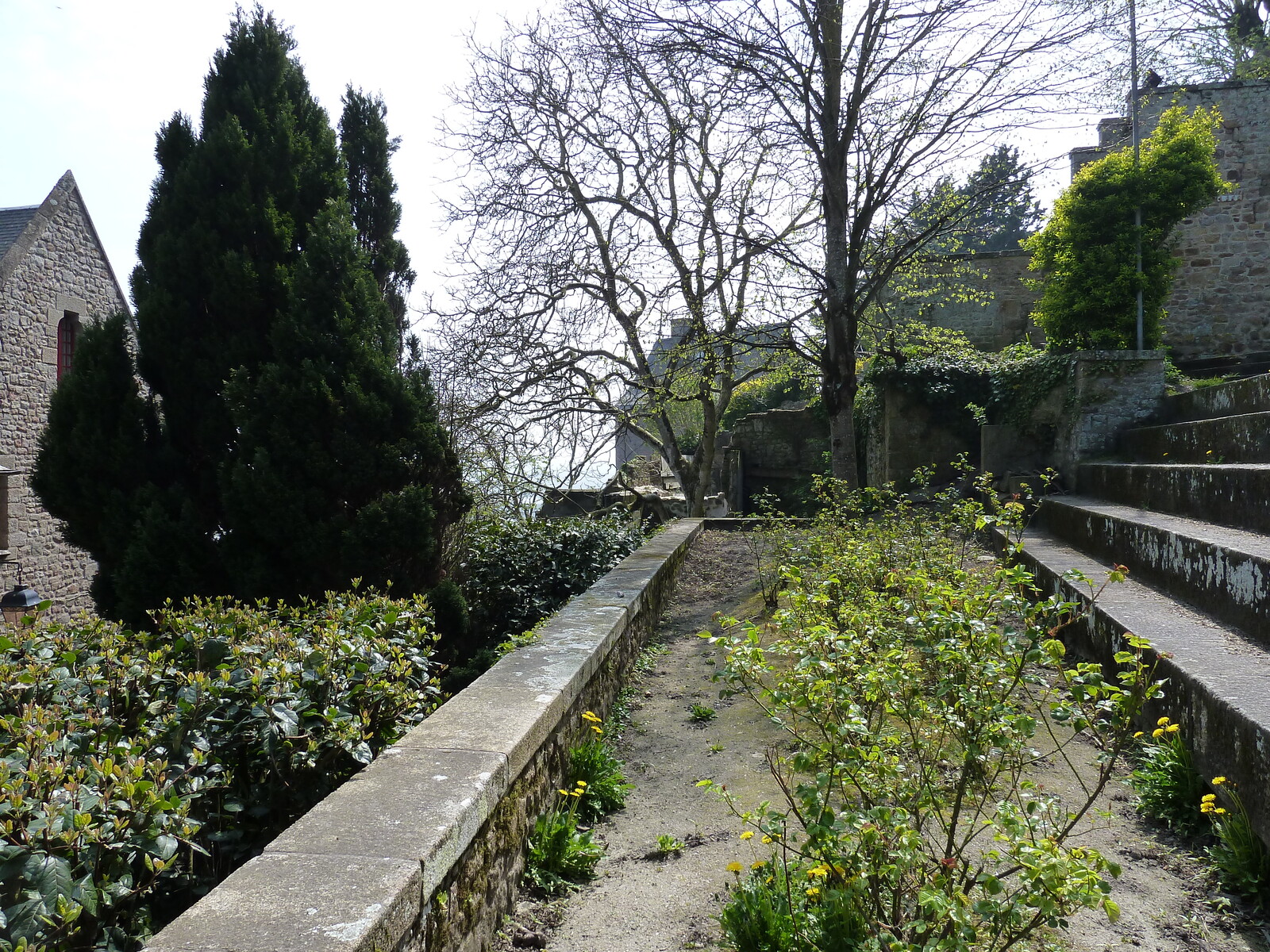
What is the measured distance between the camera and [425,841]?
1.85 m

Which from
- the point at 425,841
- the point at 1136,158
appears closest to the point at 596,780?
the point at 425,841

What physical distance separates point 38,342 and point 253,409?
1307 centimetres

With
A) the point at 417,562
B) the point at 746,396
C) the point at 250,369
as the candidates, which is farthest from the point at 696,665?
the point at 746,396

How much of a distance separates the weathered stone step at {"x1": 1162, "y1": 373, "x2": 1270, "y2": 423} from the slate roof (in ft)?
60.9

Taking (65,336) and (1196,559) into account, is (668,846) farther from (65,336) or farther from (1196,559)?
(65,336)

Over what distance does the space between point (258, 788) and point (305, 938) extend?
1.33 meters

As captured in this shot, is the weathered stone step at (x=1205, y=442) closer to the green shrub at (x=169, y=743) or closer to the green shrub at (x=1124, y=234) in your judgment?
the green shrub at (x=1124, y=234)

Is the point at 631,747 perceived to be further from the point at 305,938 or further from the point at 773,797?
the point at 305,938

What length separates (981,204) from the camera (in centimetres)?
888

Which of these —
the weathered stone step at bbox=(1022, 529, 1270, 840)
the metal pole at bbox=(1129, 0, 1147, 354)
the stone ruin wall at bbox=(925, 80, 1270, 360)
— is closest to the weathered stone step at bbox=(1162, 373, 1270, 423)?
the metal pole at bbox=(1129, 0, 1147, 354)

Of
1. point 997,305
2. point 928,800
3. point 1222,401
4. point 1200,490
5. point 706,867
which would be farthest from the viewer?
point 997,305

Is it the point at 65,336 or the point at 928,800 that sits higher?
the point at 65,336

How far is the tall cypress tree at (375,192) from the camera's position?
8.79 meters

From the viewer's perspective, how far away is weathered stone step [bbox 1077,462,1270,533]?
425 centimetres
